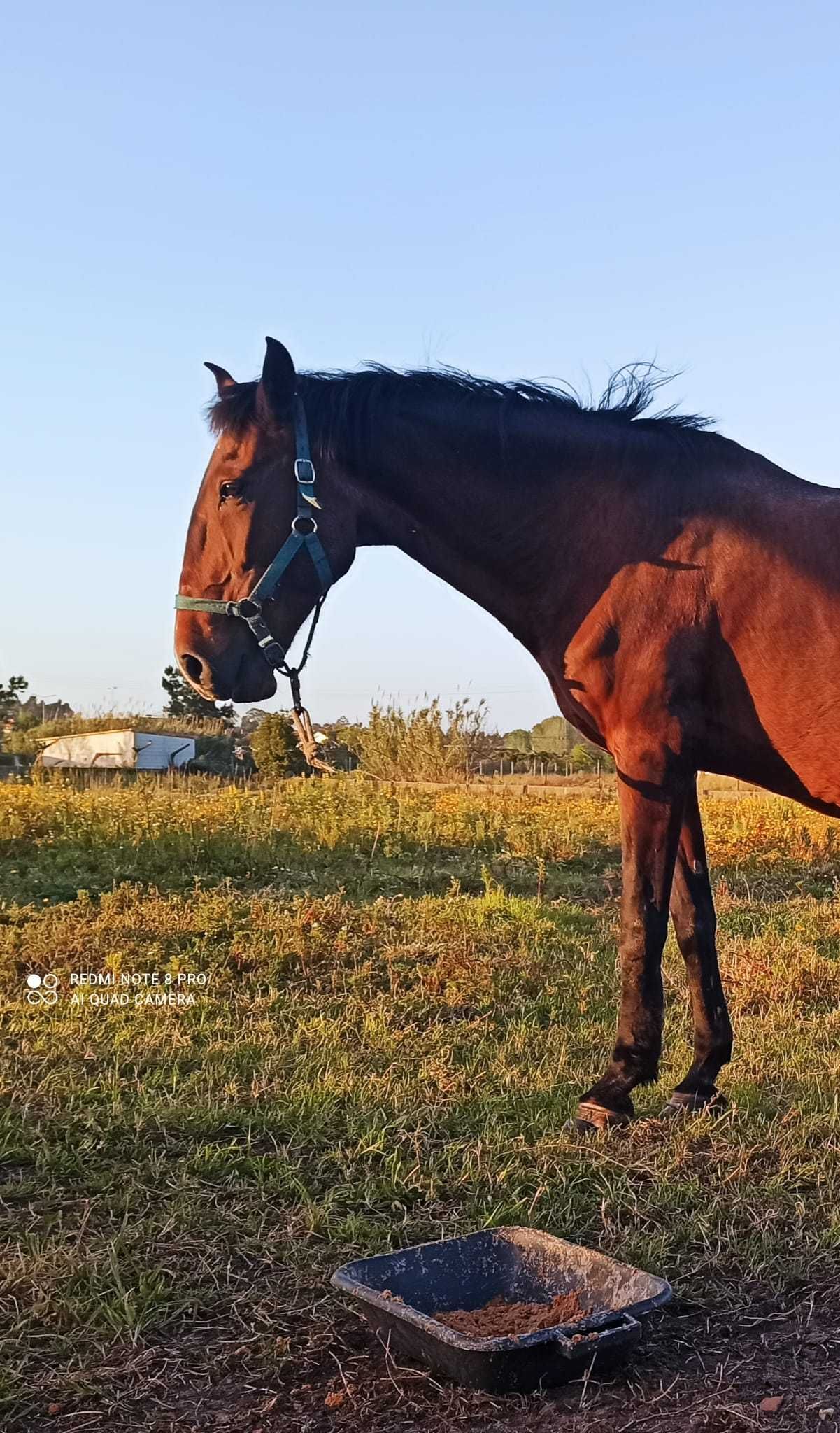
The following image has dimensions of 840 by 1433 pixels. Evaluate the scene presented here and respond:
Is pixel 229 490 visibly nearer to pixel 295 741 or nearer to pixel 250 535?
pixel 250 535

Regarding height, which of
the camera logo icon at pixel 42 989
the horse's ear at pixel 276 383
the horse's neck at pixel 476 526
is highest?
the horse's ear at pixel 276 383

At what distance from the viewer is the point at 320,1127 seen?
335cm

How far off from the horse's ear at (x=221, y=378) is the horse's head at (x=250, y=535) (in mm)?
90

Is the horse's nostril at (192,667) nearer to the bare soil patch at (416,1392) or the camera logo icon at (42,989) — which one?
the bare soil patch at (416,1392)

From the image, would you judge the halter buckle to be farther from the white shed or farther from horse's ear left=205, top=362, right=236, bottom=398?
the white shed

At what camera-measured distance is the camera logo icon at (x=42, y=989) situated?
15.9 ft

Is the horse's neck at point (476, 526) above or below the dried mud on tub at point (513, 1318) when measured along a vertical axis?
above

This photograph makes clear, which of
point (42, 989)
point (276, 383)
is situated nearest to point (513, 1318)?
point (276, 383)

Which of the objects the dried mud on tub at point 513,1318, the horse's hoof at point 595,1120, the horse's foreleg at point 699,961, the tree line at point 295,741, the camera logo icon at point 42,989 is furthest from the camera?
the tree line at point 295,741

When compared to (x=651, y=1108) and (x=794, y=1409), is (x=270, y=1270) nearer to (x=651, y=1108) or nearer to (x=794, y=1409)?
(x=794, y=1409)

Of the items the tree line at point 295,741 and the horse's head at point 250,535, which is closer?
the horse's head at point 250,535

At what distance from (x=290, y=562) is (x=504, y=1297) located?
2154 millimetres

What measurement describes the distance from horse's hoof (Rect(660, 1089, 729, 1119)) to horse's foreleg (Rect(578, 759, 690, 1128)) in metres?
0.19

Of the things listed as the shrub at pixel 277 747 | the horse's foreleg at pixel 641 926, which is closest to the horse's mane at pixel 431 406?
the horse's foreleg at pixel 641 926
